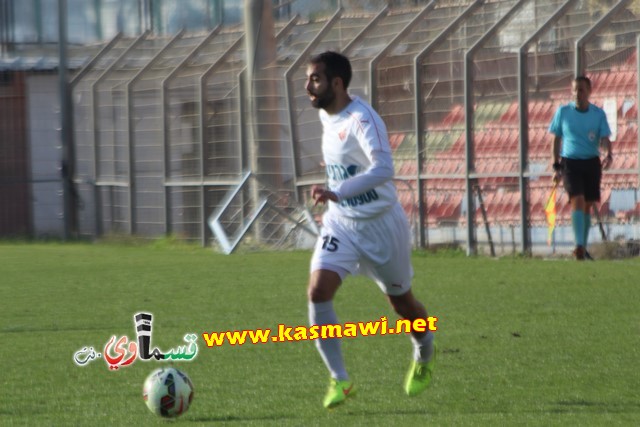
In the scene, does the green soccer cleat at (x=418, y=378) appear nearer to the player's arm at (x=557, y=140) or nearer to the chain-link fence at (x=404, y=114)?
the player's arm at (x=557, y=140)

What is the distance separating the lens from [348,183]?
7070 mm

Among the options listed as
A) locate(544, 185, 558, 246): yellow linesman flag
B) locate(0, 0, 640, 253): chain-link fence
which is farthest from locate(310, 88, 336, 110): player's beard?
locate(544, 185, 558, 246): yellow linesman flag

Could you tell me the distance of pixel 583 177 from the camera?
15383mm

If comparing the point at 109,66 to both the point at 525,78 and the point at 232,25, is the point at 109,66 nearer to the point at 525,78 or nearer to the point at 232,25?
the point at 232,25

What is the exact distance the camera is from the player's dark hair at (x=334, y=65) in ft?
23.9

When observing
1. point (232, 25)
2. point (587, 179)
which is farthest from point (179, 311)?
point (232, 25)

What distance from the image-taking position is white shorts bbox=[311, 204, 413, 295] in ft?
23.8

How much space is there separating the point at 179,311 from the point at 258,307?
2.27 feet

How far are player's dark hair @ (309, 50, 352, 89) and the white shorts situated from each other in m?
0.75

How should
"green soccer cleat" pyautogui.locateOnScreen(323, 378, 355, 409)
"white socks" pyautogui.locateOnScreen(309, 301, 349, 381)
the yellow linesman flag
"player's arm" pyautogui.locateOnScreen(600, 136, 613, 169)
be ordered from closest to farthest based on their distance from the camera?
"green soccer cleat" pyautogui.locateOnScreen(323, 378, 355, 409)
"white socks" pyautogui.locateOnScreen(309, 301, 349, 381)
"player's arm" pyautogui.locateOnScreen(600, 136, 613, 169)
the yellow linesman flag

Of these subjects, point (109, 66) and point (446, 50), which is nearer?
point (446, 50)

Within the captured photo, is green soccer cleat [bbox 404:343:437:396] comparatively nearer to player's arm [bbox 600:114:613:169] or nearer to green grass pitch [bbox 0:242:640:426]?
green grass pitch [bbox 0:242:640:426]

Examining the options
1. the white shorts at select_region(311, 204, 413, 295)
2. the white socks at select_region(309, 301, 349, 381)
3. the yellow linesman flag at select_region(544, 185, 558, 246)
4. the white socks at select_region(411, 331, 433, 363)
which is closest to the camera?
the white socks at select_region(309, 301, 349, 381)

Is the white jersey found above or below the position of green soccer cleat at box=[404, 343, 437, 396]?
above
